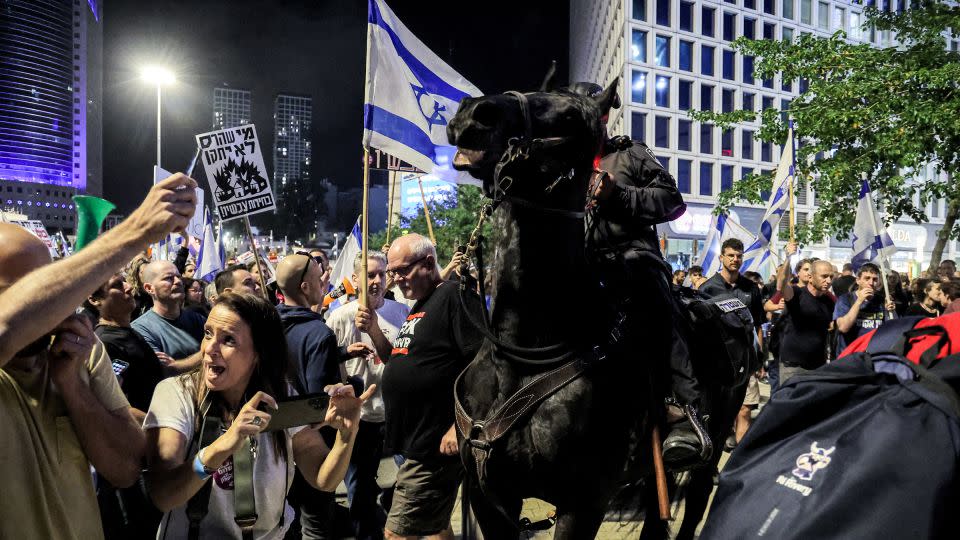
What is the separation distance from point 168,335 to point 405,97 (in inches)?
116

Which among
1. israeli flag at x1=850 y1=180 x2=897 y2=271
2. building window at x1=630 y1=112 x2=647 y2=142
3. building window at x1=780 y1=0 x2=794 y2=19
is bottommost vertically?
israeli flag at x1=850 y1=180 x2=897 y2=271

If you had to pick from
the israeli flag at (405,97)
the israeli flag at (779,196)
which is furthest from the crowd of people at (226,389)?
the israeli flag at (779,196)

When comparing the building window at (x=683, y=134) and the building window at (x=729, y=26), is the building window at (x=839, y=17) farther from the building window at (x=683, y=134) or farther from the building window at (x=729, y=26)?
the building window at (x=683, y=134)

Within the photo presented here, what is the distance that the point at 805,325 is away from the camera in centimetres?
888

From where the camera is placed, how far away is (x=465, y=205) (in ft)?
178

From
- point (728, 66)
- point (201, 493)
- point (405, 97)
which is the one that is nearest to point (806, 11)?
point (728, 66)

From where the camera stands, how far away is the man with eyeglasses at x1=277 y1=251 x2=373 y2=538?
4.57m

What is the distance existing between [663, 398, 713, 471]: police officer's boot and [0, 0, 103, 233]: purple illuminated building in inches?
5142

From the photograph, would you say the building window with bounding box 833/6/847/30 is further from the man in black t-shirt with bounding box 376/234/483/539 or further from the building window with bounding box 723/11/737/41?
the man in black t-shirt with bounding box 376/234/483/539

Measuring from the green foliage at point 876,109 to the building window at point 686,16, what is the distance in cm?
4404

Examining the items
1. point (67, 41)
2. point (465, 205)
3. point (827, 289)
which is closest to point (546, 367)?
point (827, 289)

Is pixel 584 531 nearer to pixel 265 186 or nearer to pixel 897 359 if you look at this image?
pixel 897 359

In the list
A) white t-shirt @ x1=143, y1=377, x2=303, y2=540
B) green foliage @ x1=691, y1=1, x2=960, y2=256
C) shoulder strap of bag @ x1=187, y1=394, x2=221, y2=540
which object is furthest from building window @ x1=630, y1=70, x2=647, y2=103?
shoulder strap of bag @ x1=187, y1=394, x2=221, y2=540

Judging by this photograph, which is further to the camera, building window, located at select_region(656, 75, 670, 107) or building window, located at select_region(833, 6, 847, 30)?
building window, located at select_region(833, 6, 847, 30)
